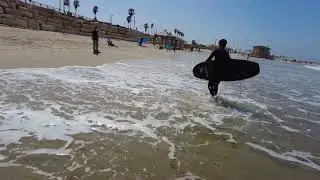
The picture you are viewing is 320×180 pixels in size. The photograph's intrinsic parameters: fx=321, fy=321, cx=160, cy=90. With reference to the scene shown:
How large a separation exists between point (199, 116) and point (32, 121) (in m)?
3.16

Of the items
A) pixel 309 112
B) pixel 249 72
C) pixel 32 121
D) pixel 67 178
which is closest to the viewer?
pixel 67 178

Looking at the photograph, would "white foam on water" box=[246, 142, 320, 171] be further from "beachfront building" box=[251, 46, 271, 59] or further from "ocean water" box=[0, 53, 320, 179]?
"beachfront building" box=[251, 46, 271, 59]

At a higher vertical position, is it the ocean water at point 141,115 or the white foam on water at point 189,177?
the white foam on water at point 189,177

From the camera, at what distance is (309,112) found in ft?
27.2

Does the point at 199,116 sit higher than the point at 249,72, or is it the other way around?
the point at 249,72

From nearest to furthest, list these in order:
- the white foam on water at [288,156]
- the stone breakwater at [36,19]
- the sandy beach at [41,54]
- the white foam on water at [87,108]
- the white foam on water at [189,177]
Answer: the white foam on water at [189,177] → the white foam on water at [288,156] → the white foam on water at [87,108] → the sandy beach at [41,54] → the stone breakwater at [36,19]

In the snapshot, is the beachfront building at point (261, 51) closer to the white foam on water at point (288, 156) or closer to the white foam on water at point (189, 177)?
the white foam on water at point (288, 156)

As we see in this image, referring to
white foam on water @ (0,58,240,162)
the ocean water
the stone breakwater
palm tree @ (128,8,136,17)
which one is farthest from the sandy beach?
palm tree @ (128,8,136,17)

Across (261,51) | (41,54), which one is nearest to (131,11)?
(261,51)

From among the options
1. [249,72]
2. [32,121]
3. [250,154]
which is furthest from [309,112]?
[32,121]

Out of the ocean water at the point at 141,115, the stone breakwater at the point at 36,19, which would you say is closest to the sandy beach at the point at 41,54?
the ocean water at the point at 141,115

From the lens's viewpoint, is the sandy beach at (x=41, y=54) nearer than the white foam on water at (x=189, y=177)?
No

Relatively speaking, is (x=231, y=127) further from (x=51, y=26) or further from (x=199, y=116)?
(x=51, y=26)

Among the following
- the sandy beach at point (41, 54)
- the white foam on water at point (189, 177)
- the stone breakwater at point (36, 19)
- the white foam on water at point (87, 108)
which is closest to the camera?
the white foam on water at point (189, 177)
